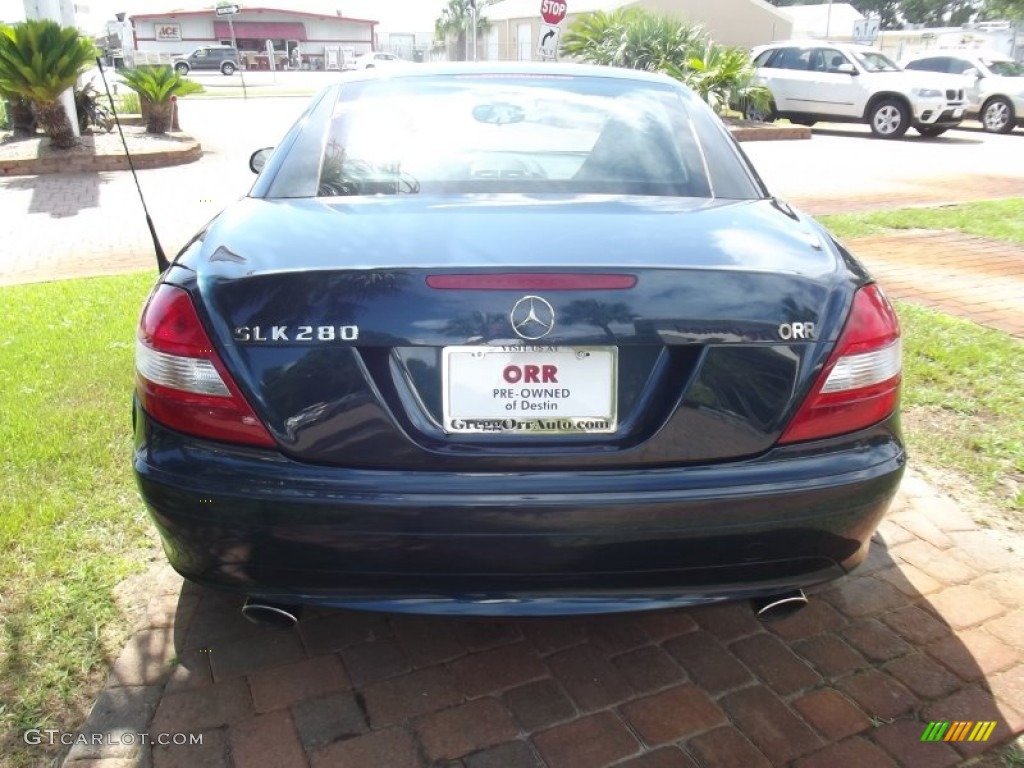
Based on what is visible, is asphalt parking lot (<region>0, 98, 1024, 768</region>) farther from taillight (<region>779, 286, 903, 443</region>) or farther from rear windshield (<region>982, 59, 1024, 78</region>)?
rear windshield (<region>982, 59, 1024, 78</region>)

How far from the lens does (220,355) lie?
1.84 metres

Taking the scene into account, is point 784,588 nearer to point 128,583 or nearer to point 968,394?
point 128,583

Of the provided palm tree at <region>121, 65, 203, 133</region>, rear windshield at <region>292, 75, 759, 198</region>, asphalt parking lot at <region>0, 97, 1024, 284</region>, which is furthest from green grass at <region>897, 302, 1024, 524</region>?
palm tree at <region>121, 65, 203, 133</region>

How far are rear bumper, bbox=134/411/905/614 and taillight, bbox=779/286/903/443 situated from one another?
45mm

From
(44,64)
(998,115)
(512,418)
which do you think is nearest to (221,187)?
(44,64)

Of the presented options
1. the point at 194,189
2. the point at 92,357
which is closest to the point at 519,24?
the point at 194,189

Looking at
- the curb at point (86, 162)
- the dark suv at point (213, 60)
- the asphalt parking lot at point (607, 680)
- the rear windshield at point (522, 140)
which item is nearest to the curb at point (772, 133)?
the curb at point (86, 162)

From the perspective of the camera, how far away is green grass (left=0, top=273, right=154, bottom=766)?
7.36ft

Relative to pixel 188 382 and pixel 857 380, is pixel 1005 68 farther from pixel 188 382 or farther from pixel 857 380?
pixel 188 382

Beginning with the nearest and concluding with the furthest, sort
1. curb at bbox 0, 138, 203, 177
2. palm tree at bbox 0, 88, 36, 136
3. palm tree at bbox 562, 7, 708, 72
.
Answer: curb at bbox 0, 138, 203, 177
palm tree at bbox 0, 88, 36, 136
palm tree at bbox 562, 7, 708, 72

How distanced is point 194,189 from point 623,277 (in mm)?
9876

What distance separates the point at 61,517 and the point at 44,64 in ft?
37.4

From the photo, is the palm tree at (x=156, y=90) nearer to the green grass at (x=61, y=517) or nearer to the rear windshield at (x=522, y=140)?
the green grass at (x=61, y=517)

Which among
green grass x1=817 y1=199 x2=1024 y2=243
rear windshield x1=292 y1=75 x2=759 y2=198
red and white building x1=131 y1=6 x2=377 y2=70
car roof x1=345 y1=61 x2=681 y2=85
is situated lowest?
green grass x1=817 y1=199 x2=1024 y2=243
